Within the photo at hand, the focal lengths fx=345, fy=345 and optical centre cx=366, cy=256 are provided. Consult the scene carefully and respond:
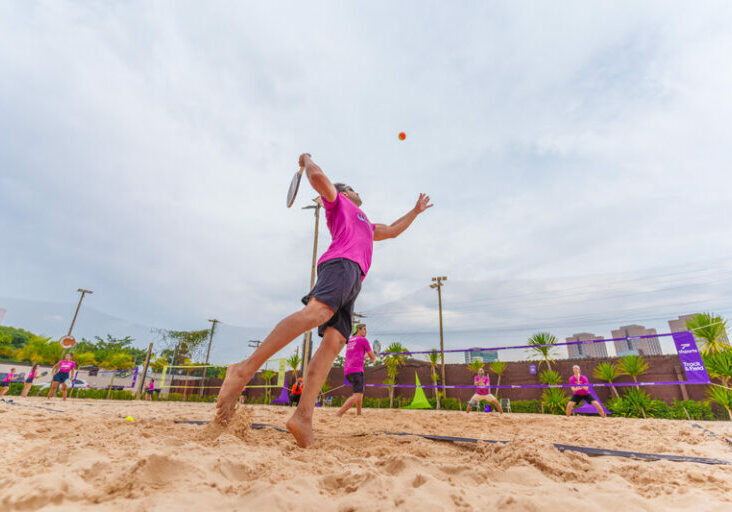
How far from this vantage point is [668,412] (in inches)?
410

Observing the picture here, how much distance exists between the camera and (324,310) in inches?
80.3

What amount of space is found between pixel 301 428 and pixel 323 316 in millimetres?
604

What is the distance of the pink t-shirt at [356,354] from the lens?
5.77 metres

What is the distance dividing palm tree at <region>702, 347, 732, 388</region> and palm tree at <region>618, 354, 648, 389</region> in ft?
9.46

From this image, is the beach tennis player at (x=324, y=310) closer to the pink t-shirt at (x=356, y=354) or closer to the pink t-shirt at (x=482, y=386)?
the pink t-shirt at (x=356, y=354)

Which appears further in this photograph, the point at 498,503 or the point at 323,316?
the point at 323,316

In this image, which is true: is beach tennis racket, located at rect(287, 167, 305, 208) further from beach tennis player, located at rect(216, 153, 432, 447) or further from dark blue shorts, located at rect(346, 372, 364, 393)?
dark blue shorts, located at rect(346, 372, 364, 393)

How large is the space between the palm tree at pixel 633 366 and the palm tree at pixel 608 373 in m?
0.19

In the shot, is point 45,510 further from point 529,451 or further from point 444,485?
point 529,451

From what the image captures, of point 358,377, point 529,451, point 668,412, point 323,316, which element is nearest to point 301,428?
point 323,316

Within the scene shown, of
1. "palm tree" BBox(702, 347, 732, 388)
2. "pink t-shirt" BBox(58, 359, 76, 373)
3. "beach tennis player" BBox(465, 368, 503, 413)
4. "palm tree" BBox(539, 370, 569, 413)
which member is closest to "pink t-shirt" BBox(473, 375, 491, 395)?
"beach tennis player" BBox(465, 368, 503, 413)

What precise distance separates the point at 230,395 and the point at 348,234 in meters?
1.21

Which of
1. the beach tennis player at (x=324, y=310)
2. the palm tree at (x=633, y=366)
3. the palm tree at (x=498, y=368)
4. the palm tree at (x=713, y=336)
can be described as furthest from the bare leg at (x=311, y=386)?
the palm tree at (x=498, y=368)

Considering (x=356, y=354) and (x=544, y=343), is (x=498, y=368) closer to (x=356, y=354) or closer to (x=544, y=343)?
(x=544, y=343)
